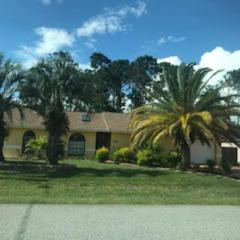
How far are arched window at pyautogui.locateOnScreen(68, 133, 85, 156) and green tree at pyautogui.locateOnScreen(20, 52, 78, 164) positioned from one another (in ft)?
42.3

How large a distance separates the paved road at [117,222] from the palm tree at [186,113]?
565 inches

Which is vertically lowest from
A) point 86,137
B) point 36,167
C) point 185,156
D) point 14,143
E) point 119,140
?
point 36,167

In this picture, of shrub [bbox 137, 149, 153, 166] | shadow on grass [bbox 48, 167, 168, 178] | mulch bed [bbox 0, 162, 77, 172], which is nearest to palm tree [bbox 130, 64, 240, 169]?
shrub [bbox 137, 149, 153, 166]

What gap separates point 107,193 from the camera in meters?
17.3

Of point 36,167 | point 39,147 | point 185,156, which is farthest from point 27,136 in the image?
point 185,156

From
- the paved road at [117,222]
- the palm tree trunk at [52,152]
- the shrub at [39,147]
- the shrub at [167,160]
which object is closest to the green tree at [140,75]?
the shrub at [39,147]

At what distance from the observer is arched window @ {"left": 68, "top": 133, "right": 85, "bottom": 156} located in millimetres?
38594

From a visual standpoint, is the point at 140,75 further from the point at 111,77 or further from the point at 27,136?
the point at 27,136

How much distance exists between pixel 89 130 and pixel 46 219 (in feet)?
95.5

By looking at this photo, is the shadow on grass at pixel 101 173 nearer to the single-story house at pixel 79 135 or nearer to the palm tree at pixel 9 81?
the palm tree at pixel 9 81

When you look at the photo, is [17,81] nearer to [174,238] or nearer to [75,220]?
[75,220]

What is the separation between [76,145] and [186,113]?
48.0 feet

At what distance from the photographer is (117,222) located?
9.35m

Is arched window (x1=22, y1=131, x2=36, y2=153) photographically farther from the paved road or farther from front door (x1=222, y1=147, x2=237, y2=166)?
the paved road
